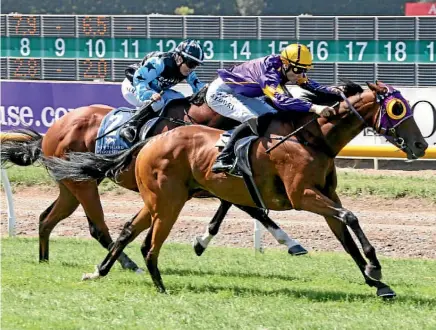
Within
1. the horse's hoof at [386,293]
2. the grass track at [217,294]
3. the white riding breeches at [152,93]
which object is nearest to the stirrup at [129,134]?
the white riding breeches at [152,93]

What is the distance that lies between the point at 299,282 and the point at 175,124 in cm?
189

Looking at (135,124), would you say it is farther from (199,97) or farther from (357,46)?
(357,46)

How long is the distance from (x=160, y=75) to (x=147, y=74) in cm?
12

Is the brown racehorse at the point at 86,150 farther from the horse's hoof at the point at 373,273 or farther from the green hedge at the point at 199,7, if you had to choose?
the green hedge at the point at 199,7

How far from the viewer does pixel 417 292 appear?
8.38 m

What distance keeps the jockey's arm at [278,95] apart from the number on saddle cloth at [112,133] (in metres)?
1.89

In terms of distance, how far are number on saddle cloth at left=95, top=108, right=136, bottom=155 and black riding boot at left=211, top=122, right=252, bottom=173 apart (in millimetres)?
1629

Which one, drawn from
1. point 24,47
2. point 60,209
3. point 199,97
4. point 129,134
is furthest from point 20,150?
point 24,47

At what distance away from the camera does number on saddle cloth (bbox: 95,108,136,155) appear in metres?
9.98

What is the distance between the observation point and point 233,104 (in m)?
9.00

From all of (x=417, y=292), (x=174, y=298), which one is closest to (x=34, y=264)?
(x=174, y=298)

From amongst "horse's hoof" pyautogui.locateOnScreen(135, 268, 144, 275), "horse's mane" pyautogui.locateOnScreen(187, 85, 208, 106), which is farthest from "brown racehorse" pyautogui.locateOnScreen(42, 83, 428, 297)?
"horse's mane" pyautogui.locateOnScreen(187, 85, 208, 106)

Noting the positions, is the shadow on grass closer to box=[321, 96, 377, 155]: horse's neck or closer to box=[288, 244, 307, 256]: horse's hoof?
box=[288, 244, 307, 256]: horse's hoof

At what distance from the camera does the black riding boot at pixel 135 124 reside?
985 centimetres
